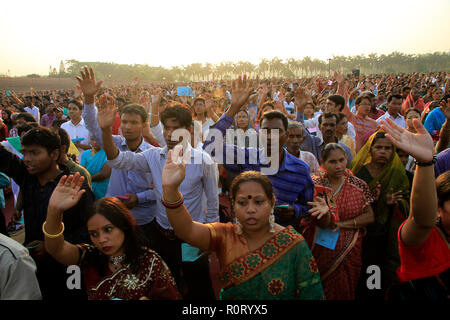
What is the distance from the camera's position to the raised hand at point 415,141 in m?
1.45

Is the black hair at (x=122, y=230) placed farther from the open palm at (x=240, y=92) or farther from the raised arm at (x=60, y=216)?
the open palm at (x=240, y=92)

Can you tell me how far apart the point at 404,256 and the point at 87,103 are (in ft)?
8.96

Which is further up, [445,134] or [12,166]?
[445,134]

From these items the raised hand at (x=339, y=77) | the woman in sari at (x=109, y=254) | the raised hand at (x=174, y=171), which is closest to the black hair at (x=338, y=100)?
the raised hand at (x=339, y=77)

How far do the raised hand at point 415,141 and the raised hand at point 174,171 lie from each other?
1117 millimetres

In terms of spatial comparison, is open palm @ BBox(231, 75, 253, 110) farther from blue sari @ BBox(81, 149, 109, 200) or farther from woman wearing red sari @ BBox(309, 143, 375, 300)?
blue sari @ BBox(81, 149, 109, 200)

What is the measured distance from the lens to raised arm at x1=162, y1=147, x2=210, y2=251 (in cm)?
155

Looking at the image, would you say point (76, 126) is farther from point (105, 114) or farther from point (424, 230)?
point (424, 230)

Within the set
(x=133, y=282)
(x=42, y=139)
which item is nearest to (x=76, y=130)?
(x=42, y=139)

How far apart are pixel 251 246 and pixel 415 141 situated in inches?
40.8

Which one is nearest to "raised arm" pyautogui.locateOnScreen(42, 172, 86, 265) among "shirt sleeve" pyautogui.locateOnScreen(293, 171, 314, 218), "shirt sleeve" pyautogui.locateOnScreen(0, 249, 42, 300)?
"shirt sleeve" pyautogui.locateOnScreen(0, 249, 42, 300)

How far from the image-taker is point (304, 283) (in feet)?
5.32

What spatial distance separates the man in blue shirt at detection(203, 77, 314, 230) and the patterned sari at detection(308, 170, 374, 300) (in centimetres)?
19

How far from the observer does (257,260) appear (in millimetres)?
1651
